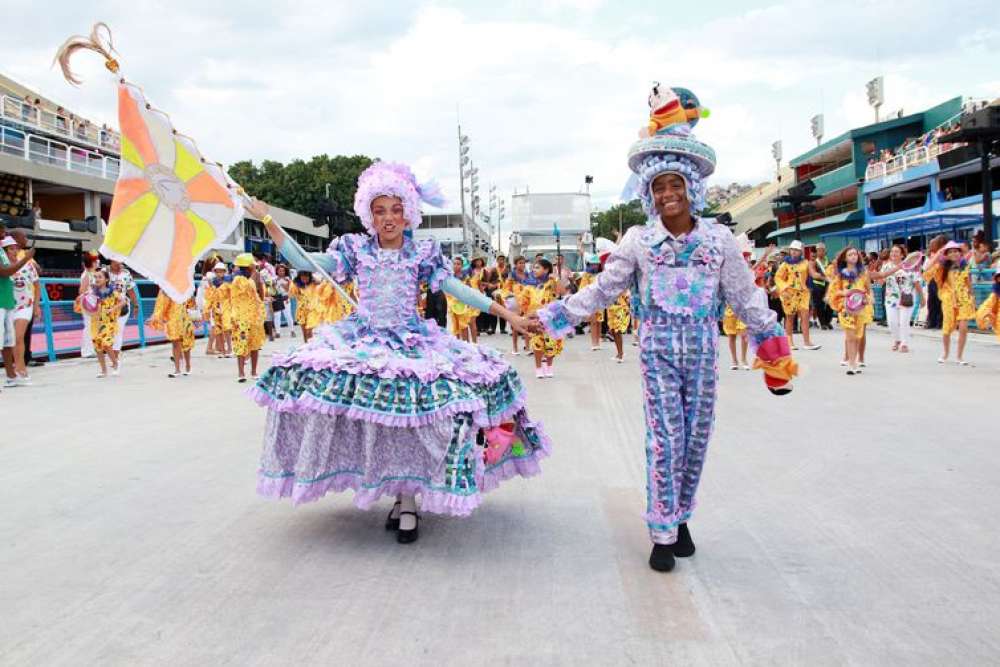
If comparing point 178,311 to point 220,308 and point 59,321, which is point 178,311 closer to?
point 220,308

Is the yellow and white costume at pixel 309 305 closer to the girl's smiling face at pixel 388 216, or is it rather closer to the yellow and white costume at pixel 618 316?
the yellow and white costume at pixel 618 316

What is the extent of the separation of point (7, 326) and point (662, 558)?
9934 mm

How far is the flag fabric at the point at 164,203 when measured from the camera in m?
4.64

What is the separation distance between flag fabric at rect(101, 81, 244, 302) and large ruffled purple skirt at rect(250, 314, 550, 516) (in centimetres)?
100

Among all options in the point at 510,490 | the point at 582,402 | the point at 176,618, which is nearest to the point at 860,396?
the point at 582,402

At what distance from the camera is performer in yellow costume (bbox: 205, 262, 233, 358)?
39.3 ft

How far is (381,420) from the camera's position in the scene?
3.99m

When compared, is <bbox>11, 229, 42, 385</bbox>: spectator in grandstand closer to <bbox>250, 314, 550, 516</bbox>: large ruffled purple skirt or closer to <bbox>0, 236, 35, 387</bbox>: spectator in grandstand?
<bbox>0, 236, 35, 387</bbox>: spectator in grandstand

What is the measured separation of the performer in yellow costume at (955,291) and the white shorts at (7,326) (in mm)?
12666

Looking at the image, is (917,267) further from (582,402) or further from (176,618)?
(176,618)

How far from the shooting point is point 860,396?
9109 mm

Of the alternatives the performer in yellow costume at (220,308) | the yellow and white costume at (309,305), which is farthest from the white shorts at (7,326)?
the yellow and white costume at (309,305)

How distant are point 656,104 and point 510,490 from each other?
2580mm

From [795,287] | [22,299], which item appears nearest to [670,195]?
[22,299]
